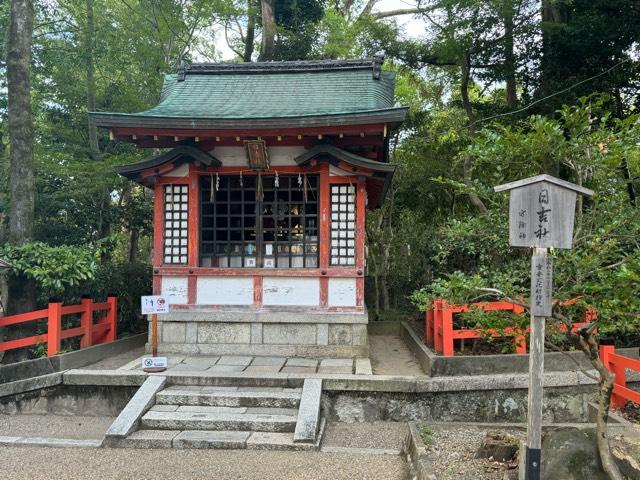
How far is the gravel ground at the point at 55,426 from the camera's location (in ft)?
19.1

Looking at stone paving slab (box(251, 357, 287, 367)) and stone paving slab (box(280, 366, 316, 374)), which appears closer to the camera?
stone paving slab (box(280, 366, 316, 374))

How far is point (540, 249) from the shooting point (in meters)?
3.73

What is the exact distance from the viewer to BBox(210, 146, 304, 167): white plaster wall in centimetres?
821

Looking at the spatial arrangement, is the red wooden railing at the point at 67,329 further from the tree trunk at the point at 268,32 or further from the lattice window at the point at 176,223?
the tree trunk at the point at 268,32

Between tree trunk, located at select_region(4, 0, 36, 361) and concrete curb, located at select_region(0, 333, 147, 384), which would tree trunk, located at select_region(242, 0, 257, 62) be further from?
concrete curb, located at select_region(0, 333, 147, 384)

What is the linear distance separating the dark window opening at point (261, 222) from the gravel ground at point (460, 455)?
3.88 metres

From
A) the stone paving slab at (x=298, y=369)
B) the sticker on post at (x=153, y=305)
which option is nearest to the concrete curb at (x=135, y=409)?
the sticker on post at (x=153, y=305)

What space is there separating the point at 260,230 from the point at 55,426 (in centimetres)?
427

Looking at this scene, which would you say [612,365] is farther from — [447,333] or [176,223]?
[176,223]

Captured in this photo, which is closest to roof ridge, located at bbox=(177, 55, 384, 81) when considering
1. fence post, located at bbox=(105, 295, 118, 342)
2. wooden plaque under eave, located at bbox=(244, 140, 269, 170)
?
wooden plaque under eave, located at bbox=(244, 140, 269, 170)

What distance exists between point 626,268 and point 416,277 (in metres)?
9.42

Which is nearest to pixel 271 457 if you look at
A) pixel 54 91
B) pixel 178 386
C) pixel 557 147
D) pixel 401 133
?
pixel 178 386

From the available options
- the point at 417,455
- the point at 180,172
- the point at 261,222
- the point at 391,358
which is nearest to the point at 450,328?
the point at 391,358

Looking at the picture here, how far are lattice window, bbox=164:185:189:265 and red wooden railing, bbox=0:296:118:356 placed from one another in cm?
171
